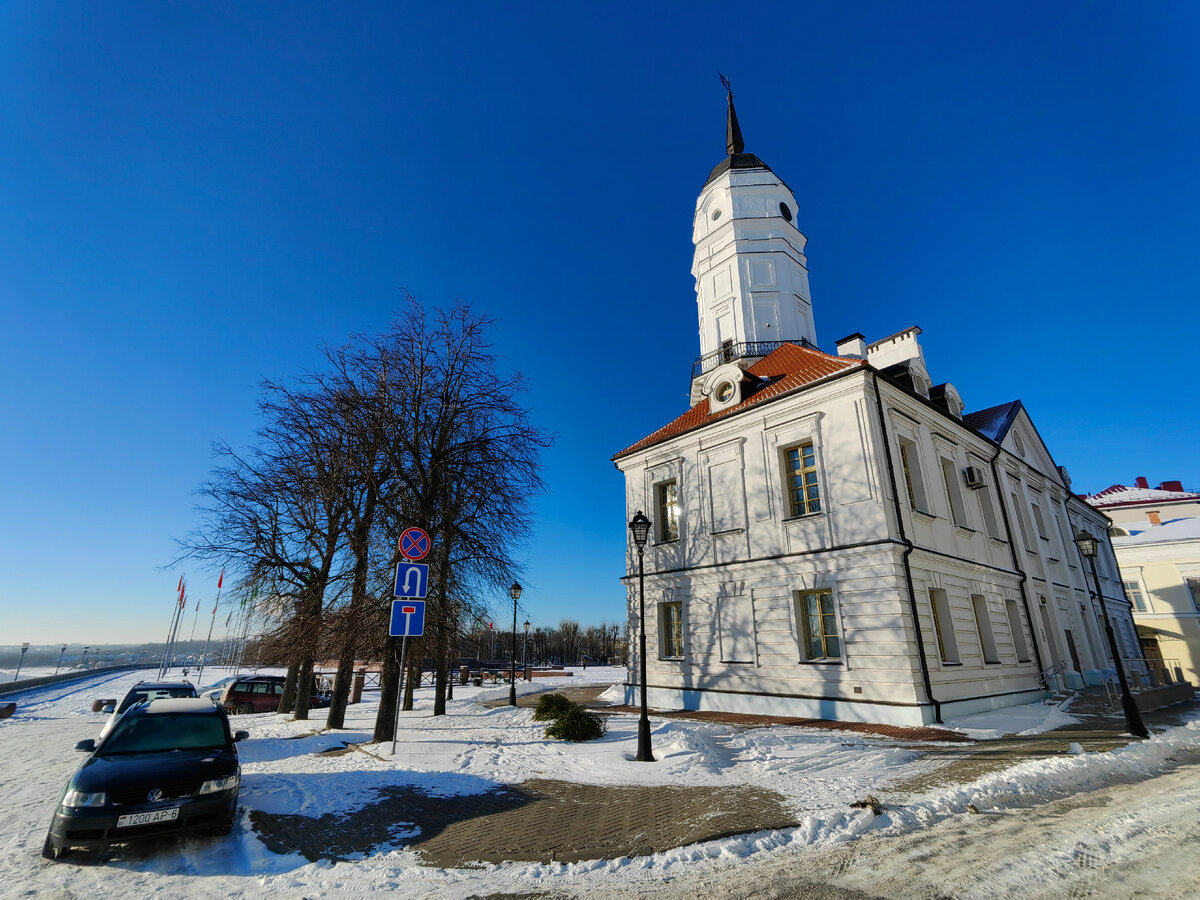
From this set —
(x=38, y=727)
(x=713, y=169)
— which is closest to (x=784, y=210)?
(x=713, y=169)

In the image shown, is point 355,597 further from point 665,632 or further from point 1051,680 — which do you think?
point 1051,680

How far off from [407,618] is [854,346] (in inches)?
860

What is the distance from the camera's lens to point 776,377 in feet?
64.5

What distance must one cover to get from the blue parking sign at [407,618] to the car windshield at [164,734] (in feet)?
10.0

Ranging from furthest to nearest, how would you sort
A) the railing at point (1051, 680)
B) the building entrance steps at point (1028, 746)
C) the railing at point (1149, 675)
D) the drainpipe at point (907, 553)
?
the railing at point (1051, 680)
the railing at point (1149, 675)
the drainpipe at point (907, 553)
the building entrance steps at point (1028, 746)

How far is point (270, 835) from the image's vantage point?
19.9ft

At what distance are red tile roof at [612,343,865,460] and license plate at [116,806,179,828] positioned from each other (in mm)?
16452

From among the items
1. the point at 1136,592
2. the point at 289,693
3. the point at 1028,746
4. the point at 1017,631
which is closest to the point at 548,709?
the point at 1028,746

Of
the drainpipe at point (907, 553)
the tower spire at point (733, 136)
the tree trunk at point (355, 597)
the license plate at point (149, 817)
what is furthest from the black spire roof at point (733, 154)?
the license plate at point (149, 817)

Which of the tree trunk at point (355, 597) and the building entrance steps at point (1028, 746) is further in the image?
the tree trunk at point (355, 597)

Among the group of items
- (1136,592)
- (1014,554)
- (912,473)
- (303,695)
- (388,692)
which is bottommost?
(303,695)

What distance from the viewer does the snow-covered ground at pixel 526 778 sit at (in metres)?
4.89

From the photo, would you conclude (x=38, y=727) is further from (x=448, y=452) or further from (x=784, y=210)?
(x=784, y=210)

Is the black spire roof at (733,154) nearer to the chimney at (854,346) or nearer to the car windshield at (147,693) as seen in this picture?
the chimney at (854,346)
